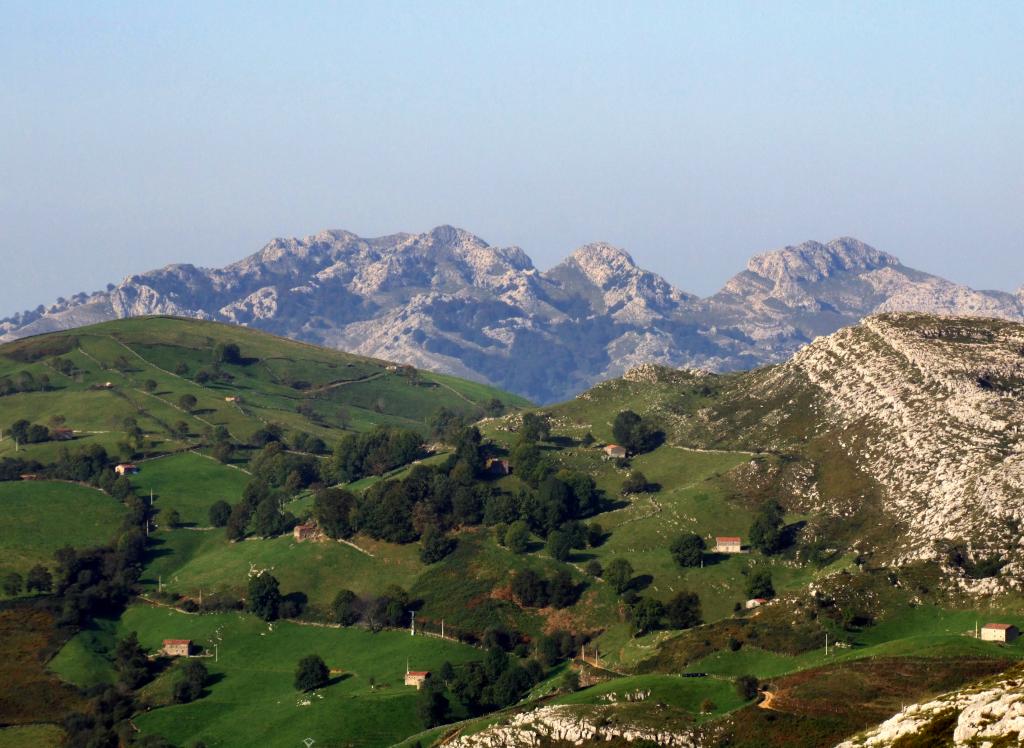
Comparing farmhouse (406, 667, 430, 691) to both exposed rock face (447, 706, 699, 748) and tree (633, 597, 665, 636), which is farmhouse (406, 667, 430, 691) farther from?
exposed rock face (447, 706, 699, 748)

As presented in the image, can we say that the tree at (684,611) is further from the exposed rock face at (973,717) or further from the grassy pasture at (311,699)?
the exposed rock face at (973,717)

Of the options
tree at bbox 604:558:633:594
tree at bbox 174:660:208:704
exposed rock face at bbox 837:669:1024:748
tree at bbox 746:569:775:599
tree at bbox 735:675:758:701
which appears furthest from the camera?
tree at bbox 604:558:633:594

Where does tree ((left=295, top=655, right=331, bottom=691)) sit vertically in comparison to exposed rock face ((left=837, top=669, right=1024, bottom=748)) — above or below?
below

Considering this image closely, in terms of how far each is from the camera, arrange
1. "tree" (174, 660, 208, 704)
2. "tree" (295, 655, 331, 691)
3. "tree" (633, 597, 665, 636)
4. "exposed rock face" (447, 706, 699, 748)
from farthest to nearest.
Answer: "tree" (633, 597, 665, 636) → "tree" (174, 660, 208, 704) → "tree" (295, 655, 331, 691) → "exposed rock face" (447, 706, 699, 748)

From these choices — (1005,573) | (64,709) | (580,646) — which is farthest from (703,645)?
(64,709)

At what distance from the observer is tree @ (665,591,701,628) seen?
186 meters

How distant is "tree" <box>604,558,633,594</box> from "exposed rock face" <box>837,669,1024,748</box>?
105732mm

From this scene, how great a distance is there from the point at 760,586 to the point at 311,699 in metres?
60.7

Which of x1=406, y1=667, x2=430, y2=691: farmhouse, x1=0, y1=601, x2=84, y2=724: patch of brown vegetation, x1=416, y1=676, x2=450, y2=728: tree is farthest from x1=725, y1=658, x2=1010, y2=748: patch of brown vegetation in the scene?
x1=0, y1=601, x2=84, y2=724: patch of brown vegetation

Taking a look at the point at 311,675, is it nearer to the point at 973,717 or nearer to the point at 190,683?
the point at 190,683

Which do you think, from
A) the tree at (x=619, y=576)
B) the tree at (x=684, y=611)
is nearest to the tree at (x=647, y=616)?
the tree at (x=684, y=611)

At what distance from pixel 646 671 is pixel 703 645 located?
775 cm

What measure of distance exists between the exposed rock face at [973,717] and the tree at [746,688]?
53.2 meters

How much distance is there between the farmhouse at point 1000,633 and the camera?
6093 inches
